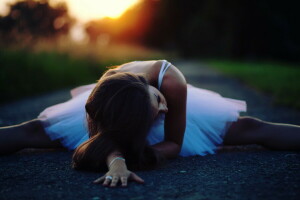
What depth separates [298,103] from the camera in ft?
15.1

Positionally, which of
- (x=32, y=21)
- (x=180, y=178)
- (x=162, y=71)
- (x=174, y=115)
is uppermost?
(x=32, y=21)

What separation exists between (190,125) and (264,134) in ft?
1.79

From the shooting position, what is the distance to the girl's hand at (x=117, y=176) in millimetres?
1590

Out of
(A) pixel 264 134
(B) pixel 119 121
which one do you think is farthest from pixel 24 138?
(A) pixel 264 134

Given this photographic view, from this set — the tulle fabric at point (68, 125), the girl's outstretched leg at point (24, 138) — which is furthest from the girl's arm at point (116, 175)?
the girl's outstretched leg at point (24, 138)

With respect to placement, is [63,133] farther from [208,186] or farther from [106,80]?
[208,186]

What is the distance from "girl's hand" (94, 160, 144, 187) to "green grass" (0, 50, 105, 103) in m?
4.94

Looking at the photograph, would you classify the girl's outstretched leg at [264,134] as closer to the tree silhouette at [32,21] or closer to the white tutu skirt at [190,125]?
the white tutu skirt at [190,125]

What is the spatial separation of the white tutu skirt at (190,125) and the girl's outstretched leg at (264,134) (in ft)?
0.22

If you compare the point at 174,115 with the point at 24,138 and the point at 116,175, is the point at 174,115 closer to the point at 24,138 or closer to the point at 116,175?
the point at 116,175

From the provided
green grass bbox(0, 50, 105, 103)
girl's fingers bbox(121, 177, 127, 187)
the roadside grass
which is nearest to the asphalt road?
girl's fingers bbox(121, 177, 127, 187)

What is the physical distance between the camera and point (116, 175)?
161 centimetres

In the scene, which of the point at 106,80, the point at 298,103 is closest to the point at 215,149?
the point at 106,80

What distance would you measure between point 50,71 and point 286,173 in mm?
7227
